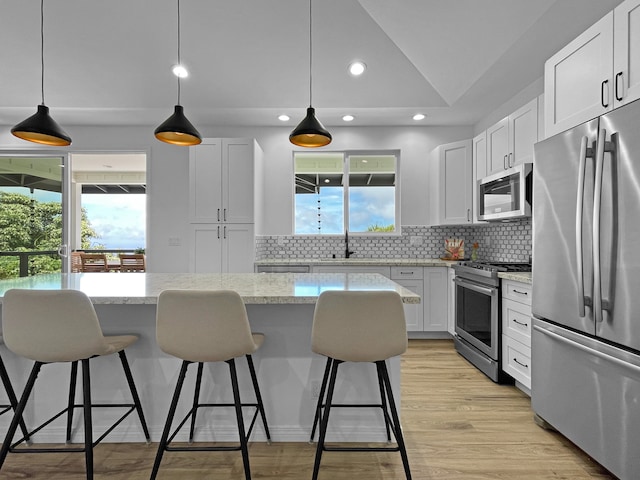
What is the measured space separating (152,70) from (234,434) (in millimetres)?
3446

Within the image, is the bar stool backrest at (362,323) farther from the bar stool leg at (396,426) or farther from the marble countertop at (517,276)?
the marble countertop at (517,276)

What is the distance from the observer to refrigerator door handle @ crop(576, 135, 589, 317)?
1.89m

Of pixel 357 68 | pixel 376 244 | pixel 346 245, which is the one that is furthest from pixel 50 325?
pixel 376 244

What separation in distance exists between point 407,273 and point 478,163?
55.3 inches

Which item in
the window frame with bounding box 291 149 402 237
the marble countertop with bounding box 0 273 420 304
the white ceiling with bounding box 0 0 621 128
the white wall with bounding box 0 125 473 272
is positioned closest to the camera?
the marble countertop with bounding box 0 273 420 304

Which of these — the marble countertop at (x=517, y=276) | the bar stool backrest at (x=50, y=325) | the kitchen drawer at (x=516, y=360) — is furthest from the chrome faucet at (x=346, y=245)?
the bar stool backrest at (x=50, y=325)

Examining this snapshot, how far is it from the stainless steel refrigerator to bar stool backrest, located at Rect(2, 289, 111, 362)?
2.37 metres

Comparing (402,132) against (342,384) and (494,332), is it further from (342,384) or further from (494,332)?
(342,384)

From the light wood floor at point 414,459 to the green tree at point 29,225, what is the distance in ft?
11.5

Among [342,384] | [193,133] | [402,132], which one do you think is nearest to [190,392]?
[342,384]

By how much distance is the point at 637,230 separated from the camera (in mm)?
1613

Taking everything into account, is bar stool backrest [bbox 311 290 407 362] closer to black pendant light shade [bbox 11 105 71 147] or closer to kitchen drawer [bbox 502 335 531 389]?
kitchen drawer [bbox 502 335 531 389]

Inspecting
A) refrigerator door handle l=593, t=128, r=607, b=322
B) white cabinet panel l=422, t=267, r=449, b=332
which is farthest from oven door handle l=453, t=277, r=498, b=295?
refrigerator door handle l=593, t=128, r=607, b=322

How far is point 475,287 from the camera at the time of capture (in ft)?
11.0
